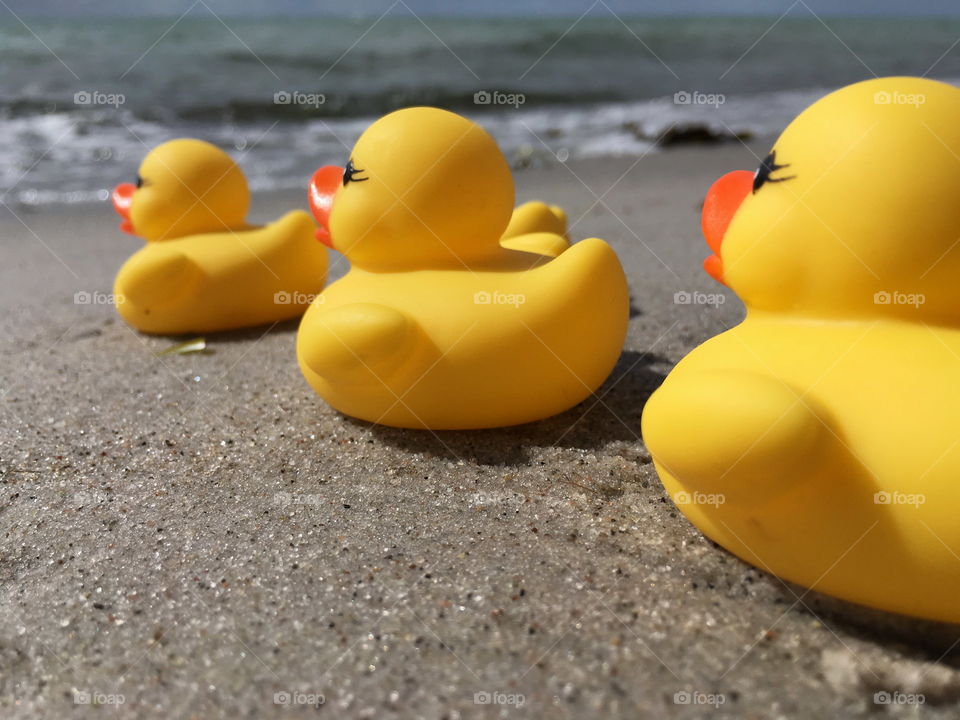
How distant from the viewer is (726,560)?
88.0 inches

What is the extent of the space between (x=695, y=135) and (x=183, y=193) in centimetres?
772

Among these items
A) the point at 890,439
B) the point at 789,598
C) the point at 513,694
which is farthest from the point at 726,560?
the point at 513,694

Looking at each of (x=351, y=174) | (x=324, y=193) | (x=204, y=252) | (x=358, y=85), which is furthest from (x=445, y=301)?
(x=358, y=85)

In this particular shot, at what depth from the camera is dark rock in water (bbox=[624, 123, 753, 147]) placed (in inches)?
411

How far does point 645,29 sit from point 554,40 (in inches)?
252

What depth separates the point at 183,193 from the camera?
14.1ft

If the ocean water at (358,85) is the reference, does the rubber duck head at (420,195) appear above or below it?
above

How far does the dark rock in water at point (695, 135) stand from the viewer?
10438 mm

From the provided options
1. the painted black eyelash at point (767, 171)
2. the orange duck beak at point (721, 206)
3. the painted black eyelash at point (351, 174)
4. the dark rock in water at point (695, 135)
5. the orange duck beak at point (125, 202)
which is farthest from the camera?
the dark rock in water at point (695, 135)

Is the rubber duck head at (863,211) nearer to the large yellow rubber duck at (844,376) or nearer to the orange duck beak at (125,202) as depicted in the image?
the large yellow rubber duck at (844,376)

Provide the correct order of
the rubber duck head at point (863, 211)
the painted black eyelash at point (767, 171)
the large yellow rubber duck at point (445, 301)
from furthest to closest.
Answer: the large yellow rubber duck at point (445, 301) < the painted black eyelash at point (767, 171) < the rubber duck head at point (863, 211)

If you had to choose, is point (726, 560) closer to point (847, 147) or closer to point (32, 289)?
point (847, 147)

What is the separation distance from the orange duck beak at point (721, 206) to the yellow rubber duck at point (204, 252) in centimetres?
261

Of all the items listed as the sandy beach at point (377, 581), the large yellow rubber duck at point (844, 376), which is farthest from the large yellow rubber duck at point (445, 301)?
the large yellow rubber duck at point (844, 376)
